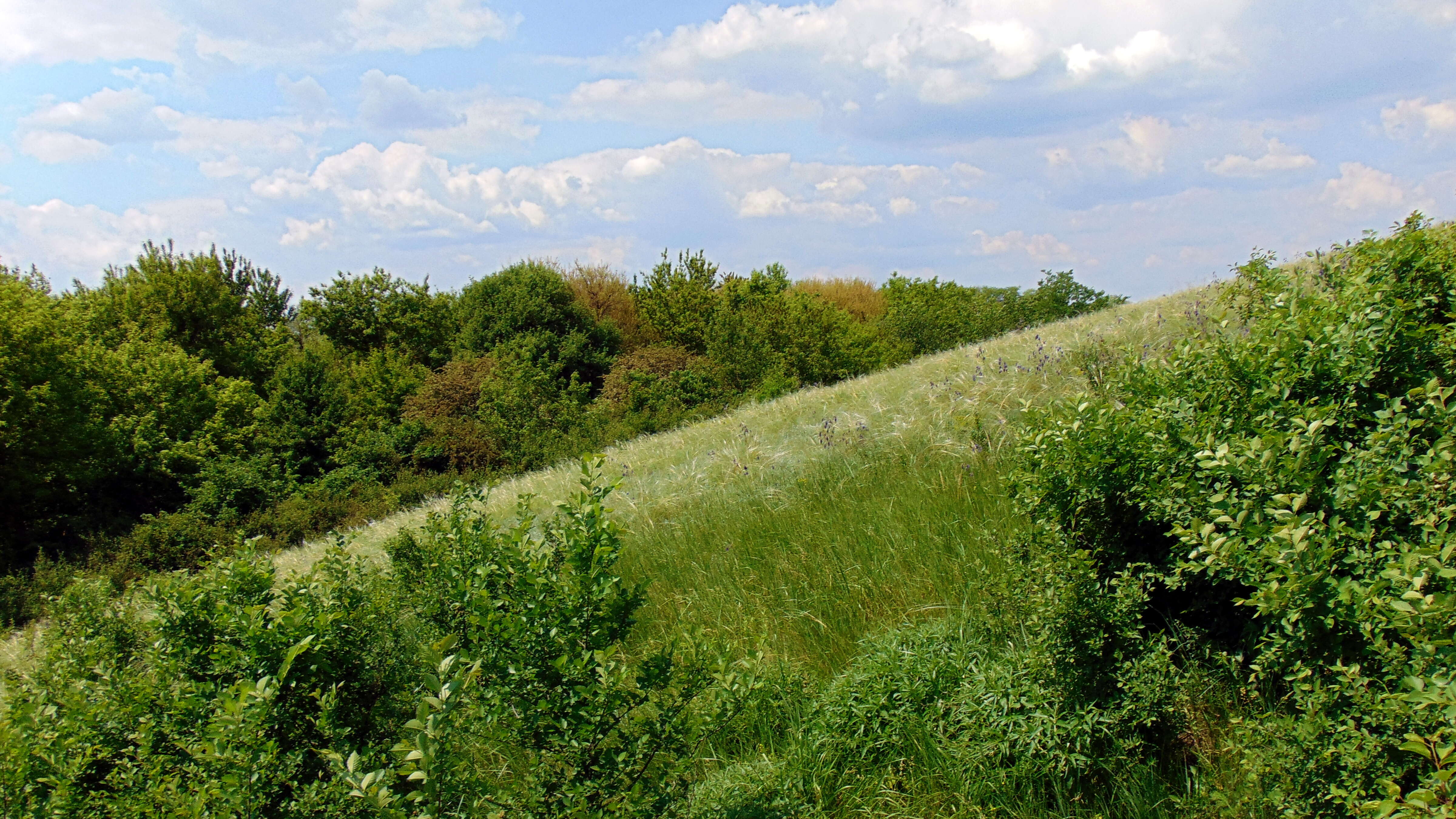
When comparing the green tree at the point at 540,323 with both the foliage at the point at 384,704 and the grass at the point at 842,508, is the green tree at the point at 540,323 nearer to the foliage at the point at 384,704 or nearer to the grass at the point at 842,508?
the grass at the point at 842,508

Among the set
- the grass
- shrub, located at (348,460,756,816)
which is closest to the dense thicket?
the grass

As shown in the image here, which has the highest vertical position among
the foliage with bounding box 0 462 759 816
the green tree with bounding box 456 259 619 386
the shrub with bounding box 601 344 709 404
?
the green tree with bounding box 456 259 619 386

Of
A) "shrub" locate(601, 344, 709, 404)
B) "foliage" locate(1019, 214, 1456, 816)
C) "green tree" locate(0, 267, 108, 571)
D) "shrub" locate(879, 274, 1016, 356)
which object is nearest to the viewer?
"foliage" locate(1019, 214, 1456, 816)

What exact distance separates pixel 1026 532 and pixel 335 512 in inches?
719

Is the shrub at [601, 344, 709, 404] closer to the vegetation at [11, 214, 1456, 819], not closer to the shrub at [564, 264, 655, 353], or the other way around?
the shrub at [564, 264, 655, 353]

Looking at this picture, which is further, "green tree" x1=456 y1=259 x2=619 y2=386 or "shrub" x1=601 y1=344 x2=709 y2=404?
"green tree" x1=456 y1=259 x2=619 y2=386

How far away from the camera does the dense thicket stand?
1862cm

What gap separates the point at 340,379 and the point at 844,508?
26258mm

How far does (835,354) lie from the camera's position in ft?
90.4

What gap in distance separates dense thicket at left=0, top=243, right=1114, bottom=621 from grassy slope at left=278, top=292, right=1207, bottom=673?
12.1 metres

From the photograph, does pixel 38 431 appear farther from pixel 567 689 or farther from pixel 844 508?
pixel 567 689

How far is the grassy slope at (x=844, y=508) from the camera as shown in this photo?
13.6 feet

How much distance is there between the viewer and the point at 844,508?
5188 millimetres

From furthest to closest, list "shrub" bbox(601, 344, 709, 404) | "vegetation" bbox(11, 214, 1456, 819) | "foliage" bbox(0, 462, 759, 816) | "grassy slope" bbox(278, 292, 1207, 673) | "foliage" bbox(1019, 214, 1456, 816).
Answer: "shrub" bbox(601, 344, 709, 404)
"grassy slope" bbox(278, 292, 1207, 673)
"foliage" bbox(0, 462, 759, 816)
"vegetation" bbox(11, 214, 1456, 819)
"foliage" bbox(1019, 214, 1456, 816)
